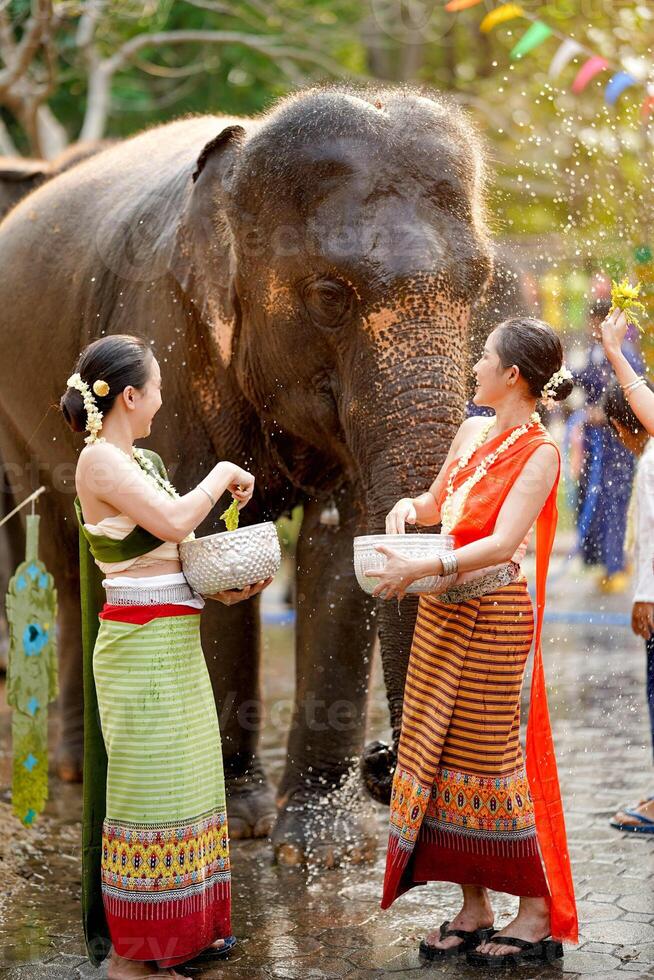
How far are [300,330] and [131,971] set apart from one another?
2.07 metres

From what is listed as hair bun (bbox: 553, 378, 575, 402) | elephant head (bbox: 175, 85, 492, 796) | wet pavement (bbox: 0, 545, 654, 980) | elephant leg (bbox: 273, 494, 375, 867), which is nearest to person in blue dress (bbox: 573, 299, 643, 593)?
wet pavement (bbox: 0, 545, 654, 980)

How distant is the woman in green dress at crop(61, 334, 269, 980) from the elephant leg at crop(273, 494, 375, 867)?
4.96 ft

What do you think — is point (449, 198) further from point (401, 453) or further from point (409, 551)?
point (409, 551)

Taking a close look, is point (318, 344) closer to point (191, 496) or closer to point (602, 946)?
point (191, 496)

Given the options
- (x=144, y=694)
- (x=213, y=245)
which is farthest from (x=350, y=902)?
(x=213, y=245)

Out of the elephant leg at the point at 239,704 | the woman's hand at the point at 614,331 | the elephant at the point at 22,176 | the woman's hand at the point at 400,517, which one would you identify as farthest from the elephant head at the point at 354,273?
the elephant at the point at 22,176

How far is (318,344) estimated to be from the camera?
191 inches

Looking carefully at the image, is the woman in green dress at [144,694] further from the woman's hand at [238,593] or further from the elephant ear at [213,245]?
the elephant ear at [213,245]

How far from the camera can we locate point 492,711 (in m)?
4.00

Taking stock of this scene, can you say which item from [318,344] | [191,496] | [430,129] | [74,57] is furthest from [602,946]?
[74,57]

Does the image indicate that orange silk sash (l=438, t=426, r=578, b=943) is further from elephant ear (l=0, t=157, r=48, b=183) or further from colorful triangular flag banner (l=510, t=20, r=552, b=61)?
colorful triangular flag banner (l=510, t=20, r=552, b=61)

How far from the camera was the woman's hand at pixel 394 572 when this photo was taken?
12.1 ft

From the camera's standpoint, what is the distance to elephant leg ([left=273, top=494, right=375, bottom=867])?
5445 mm

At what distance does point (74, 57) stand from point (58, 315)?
792 centimetres
